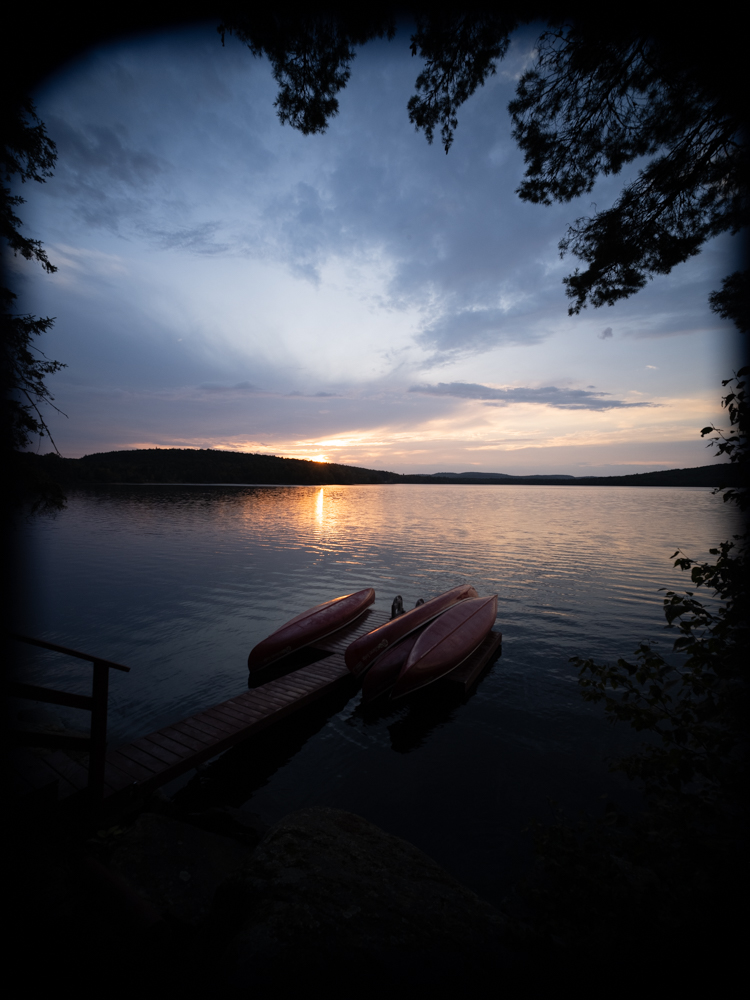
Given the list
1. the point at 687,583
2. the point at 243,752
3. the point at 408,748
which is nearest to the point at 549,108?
the point at 408,748

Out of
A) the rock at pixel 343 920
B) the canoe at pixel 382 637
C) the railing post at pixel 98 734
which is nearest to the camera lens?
the rock at pixel 343 920

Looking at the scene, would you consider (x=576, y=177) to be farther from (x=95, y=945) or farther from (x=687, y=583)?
(x=687, y=583)

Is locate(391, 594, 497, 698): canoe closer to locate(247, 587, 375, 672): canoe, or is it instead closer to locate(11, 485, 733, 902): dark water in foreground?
locate(11, 485, 733, 902): dark water in foreground

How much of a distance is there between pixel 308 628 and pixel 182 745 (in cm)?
623

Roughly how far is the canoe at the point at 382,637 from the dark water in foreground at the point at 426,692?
3.09 ft

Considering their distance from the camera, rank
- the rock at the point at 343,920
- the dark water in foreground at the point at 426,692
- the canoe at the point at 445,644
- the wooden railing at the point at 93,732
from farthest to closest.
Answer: the canoe at the point at 445,644 < the dark water in foreground at the point at 426,692 < the wooden railing at the point at 93,732 < the rock at the point at 343,920

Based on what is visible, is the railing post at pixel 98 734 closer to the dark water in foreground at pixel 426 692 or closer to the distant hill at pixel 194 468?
the dark water in foreground at pixel 426 692

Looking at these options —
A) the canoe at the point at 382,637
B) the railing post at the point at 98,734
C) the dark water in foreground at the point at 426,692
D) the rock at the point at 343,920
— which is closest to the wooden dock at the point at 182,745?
→ the railing post at the point at 98,734

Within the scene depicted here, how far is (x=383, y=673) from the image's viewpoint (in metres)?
10.3

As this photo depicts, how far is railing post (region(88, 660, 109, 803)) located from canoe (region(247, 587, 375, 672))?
6394mm

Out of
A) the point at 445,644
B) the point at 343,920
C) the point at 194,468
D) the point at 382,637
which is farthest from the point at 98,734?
the point at 194,468

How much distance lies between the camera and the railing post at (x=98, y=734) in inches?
198

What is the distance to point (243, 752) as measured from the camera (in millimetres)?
8391

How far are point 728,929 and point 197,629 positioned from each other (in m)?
15.7
